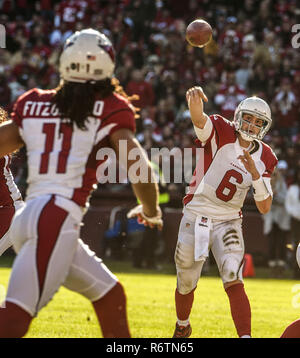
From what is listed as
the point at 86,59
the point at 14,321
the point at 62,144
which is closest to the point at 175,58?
the point at 86,59

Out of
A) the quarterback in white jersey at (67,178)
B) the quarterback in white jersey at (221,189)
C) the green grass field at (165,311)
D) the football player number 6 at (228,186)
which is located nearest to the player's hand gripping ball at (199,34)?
the quarterback in white jersey at (221,189)

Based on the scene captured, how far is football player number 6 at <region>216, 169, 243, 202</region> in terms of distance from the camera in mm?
6148

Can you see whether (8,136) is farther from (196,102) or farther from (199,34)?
(199,34)

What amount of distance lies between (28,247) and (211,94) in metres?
12.6

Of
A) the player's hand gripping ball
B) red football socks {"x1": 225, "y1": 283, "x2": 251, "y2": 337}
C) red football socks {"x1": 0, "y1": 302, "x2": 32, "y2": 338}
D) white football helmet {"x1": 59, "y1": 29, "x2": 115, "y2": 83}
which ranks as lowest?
red football socks {"x1": 225, "y1": 283, "x2": 251, "y2": 337}

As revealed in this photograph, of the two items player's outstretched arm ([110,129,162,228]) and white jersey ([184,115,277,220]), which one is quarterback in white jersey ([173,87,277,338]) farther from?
player's outstretched arm ([110,129,162,228])

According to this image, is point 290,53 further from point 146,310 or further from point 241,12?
point 146,310

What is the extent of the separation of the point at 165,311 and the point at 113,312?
14.4ft

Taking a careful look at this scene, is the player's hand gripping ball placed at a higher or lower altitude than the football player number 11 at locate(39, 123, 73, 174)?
higher

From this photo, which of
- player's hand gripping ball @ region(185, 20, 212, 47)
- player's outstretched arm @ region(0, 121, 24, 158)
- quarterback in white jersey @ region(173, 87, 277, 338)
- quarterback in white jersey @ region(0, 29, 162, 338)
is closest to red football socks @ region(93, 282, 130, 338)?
quarterback in white jersey @ region(0, 29, 162, 338)

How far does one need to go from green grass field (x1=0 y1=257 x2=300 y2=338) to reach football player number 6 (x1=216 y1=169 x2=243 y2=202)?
50.5 inches

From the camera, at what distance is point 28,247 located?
3.87 m

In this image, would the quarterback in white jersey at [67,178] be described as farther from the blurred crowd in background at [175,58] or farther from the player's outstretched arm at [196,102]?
the blurred crowd in background at [175,58]
